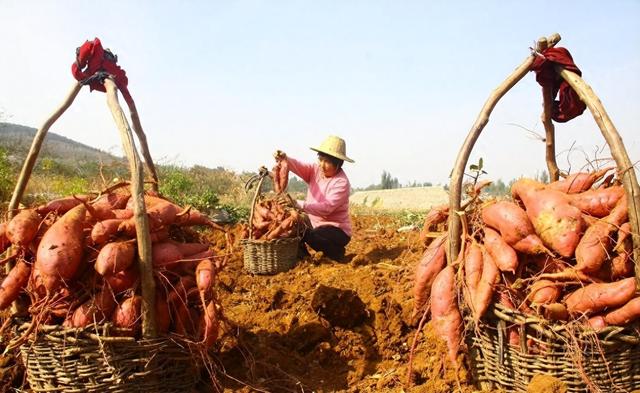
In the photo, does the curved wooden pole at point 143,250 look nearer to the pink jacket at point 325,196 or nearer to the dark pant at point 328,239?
the dark pant at point 328,239

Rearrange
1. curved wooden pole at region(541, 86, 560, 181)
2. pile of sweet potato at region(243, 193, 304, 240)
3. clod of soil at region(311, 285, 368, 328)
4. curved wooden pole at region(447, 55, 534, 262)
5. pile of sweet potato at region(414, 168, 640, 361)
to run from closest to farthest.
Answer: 1. pile of sweet potato at region(414, 168, 640, 361)
2. curved wooden pole at region(447, 55, 534, 262)
3. curved wooden pole at region(541, 86, 560, 181)
4. clod of soil at region(311, 285, 368, 328)
5. pile of sweet potato at region(243, 193, 304, 240)

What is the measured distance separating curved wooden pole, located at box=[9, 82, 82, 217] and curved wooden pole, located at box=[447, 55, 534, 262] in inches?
76.3

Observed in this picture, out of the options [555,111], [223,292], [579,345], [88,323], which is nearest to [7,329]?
[88,323]

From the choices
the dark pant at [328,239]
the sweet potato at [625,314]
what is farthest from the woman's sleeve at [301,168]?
the sweet potato at [625,314]

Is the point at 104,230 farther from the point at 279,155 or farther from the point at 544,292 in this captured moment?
the point at 279,155

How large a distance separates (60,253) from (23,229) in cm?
29

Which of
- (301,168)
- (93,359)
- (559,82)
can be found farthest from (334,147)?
(93,359)

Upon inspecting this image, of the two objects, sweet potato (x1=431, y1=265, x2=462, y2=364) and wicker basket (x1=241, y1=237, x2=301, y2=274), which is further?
wicker basket (x1=241, y1=237, x2=301, y2=274)

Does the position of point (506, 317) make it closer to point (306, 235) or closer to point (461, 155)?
point (461, 155)

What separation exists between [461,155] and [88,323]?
5.85 feet

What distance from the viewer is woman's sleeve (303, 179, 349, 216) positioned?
224 inches

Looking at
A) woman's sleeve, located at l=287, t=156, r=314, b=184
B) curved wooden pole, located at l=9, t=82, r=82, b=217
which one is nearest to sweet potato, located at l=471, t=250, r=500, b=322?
curved wooden pole, located at l=9, t=82, r=82, b=217

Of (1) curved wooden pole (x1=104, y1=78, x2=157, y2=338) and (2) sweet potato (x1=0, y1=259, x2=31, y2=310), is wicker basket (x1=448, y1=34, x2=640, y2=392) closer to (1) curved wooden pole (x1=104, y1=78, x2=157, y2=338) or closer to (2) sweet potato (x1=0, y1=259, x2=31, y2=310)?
(1) curved wooden pole (x1=104, y1=78, x2=157, y2=338)

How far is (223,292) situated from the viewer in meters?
4.20
